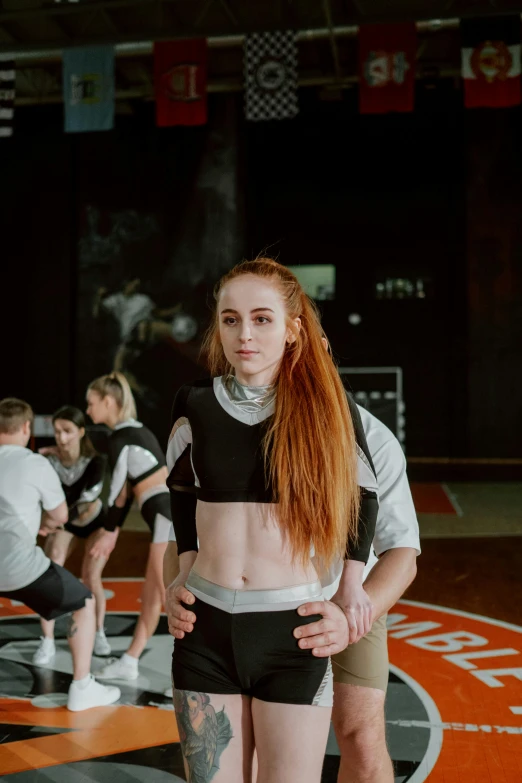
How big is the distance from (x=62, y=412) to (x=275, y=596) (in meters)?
3.26

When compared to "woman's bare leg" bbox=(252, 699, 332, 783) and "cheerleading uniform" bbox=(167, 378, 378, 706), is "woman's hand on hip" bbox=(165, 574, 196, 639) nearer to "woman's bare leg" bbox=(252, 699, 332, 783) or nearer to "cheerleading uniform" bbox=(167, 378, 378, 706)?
"cheerleading uniform" bbox=(167, 378, 378, 706)

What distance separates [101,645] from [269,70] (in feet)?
27.2

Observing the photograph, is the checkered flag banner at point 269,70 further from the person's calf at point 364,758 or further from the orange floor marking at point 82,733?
the person's calf at point 364,758

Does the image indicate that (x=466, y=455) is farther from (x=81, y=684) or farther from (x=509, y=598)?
(x=81, y=684)

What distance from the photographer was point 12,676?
14.2 ft

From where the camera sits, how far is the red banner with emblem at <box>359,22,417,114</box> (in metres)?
10.4

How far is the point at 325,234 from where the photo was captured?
575 inches

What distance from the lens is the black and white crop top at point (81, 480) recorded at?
15.5 feet

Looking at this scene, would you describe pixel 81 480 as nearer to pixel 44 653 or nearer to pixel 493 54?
pixel 44 653

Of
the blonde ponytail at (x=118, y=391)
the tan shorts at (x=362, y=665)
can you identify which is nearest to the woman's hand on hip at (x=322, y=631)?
→ the tan shorts at (x=362, y=665)

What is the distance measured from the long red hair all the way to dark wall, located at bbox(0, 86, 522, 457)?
12117 millimetres

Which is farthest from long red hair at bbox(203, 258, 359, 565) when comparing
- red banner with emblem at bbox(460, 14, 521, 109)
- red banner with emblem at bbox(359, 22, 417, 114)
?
red banner with emblem at bbox(359, 22, 417, 114)

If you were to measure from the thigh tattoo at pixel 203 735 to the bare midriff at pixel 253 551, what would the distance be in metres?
0.28

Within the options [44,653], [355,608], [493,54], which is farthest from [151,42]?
[355,608]
